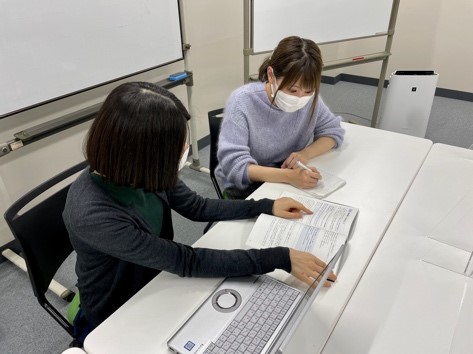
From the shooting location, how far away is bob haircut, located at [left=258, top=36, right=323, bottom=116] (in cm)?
119

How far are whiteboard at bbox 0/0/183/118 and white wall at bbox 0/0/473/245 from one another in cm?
16

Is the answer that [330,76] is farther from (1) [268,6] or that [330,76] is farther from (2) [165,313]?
(2) [165,313]

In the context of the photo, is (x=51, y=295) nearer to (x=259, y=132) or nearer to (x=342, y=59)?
(x=259, y=132)

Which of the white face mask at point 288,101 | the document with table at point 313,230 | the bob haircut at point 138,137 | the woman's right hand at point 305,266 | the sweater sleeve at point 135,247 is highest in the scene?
the bob haircut at point 138,137

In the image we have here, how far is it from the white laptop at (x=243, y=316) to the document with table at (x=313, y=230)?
0.45ft

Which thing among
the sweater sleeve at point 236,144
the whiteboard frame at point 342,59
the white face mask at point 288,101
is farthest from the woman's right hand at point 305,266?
the whiteboard frame at point 342,59

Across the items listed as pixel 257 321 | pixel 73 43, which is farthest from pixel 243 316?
pixel 73 43

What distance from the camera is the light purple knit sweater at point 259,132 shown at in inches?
50.6

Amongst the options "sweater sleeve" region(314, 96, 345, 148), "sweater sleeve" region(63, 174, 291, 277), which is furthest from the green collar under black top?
"sweater sleeve" region(314, 96, 345, 148)

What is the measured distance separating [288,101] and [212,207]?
1.60ft

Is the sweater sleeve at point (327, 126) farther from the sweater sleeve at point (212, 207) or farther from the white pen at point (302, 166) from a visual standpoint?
the sweater sleeve at point (212, 207)

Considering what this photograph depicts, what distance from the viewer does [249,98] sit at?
1317 mm

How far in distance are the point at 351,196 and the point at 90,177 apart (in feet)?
2.59

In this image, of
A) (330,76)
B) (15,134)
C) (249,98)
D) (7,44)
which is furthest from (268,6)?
(330,76)
